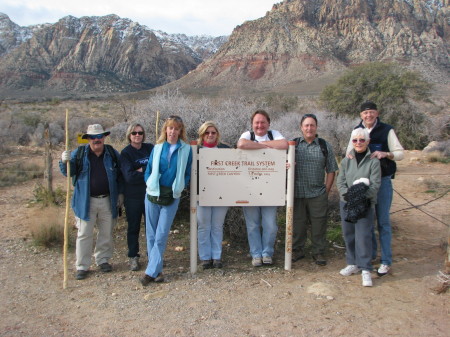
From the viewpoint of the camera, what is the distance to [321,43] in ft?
266

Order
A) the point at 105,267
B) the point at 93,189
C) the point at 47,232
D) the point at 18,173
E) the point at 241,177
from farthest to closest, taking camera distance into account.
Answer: the point at 18,173, the point at 47,232, the point at 105,267, the point at 241,177, the point at 93,189

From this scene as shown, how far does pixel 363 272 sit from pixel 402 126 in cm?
1665

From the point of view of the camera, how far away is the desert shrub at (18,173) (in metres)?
10.5

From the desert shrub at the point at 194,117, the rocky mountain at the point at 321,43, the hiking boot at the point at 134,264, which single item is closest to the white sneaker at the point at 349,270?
the hiking boot at the point at 134,264

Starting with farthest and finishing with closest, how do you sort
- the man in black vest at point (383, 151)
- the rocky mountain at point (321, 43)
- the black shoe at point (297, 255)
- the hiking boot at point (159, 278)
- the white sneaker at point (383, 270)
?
the rocky mountain at point (321, 43)
the black shoe at point (297, 255)
the white sneaker at point (383, 270)
the hiking boot at point (159, 278)
the man in black vest at point (383, 151)

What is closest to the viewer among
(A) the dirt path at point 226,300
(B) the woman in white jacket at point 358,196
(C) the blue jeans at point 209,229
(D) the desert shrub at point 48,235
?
(A) the dirt path at point 226,300

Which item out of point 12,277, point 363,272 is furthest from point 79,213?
point 363,272

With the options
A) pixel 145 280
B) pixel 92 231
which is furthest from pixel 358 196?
pixel 92 231

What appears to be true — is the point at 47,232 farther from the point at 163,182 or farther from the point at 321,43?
the point at 321,43

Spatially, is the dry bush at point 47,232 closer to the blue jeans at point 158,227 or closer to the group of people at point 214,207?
the group of people at point 214,207

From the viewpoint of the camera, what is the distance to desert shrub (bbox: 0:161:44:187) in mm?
10516

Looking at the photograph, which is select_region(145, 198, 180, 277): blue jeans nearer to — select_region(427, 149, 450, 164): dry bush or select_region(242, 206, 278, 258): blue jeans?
select_region(242, 206, 278, 258): blue jeans

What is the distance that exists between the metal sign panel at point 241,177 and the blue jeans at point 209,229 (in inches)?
5.6

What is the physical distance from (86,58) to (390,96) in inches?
4224
